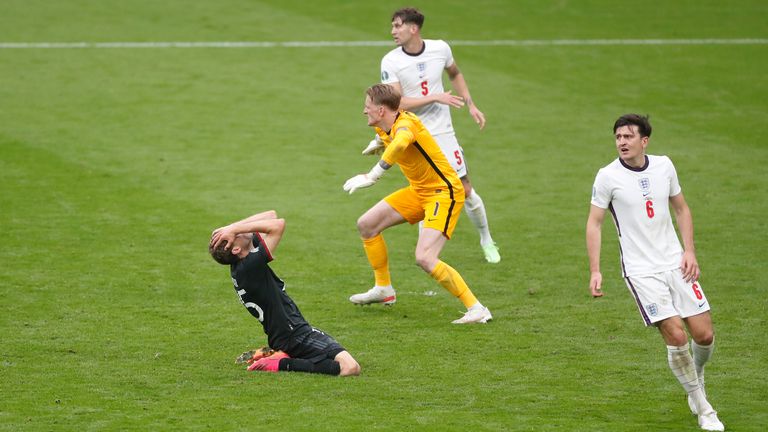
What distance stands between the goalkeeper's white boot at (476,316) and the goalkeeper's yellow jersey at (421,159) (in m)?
1.05

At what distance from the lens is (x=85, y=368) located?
9.30 m

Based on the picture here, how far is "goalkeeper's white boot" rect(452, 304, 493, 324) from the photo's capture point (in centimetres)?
1077

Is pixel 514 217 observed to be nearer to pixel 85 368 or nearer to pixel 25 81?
pixel 85 368

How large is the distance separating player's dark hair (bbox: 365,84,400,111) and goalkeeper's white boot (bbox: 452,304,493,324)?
2.03 m

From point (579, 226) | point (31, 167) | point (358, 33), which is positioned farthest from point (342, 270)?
point (358, 33)

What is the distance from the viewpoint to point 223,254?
891 centimetres

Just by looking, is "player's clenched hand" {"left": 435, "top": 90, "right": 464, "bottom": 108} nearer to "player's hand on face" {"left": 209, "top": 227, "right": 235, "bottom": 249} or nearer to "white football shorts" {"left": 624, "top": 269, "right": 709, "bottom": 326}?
"player's hand on face" {"left": 209, "top": 227, "right": 235, "bottom": 249}

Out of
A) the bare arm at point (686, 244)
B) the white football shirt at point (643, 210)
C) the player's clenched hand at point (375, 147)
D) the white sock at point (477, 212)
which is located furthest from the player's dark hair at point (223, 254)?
the white sock at point (477, 212)

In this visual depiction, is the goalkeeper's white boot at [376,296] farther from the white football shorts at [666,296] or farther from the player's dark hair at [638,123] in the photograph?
the player's dark hair at [638,123]

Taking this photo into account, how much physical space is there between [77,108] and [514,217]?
28.9 feet

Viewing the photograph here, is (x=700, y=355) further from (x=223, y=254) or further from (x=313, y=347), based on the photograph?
(x=223, y=254)

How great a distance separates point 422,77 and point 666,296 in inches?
206

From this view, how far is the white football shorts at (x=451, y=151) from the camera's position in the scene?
1255 centimetres

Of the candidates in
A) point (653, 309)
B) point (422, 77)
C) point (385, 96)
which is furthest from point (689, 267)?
point (422, 77)
